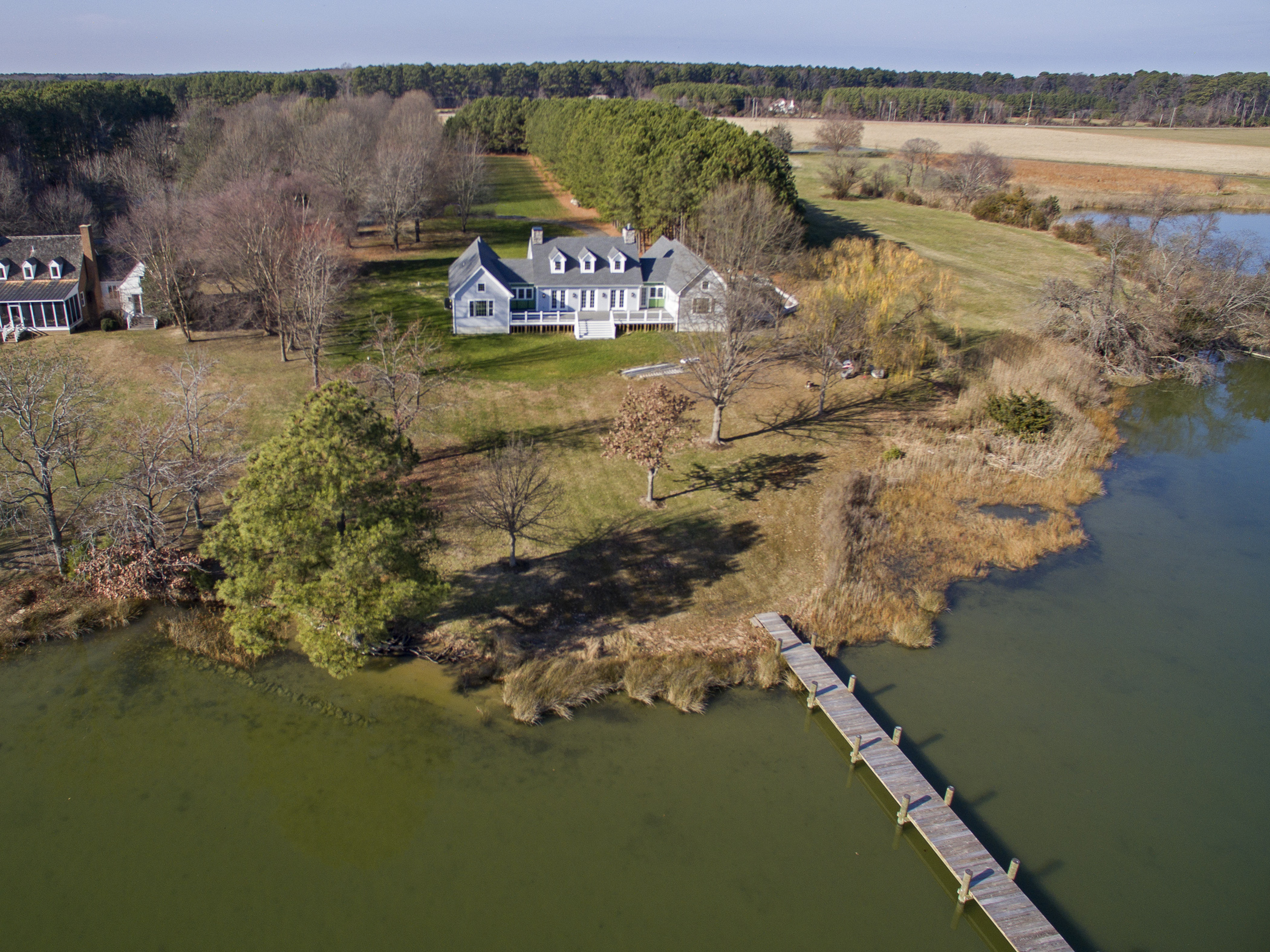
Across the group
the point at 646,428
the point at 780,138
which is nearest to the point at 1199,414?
the point at 646,428

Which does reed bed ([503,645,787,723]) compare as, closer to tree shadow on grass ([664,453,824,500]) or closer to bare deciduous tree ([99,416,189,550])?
tree shadow on grass ([664,453,824,500])

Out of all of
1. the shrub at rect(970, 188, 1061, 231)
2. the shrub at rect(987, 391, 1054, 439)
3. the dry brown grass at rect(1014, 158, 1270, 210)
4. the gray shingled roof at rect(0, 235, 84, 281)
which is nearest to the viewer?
the shrub at rect(987, 391, 1054, 439)

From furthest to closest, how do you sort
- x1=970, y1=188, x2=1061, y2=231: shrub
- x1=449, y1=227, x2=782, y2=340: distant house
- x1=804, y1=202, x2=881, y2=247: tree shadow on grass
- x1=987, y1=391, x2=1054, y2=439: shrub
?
x1=970, y1=188, x2=1061, y2=231: shrub → x1=804, y1=202, x2=881, y2=247: tree shadow on grass → x1=449, y1=227, x2=782, y2=340: distant house → x1=987, y1=391, x2=1054, y2=439: shrub

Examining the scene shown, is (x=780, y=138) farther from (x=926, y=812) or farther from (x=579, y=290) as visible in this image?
(x=926, y=812)

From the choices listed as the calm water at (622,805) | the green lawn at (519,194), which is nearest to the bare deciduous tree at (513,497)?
the calm water at (622,805)

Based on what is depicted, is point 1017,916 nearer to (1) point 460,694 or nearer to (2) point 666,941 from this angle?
(2) point 666,941

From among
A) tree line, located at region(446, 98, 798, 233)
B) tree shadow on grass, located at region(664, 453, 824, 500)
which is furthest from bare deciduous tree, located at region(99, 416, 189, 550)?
tree line, located at region(446, 98, 798, 233)
